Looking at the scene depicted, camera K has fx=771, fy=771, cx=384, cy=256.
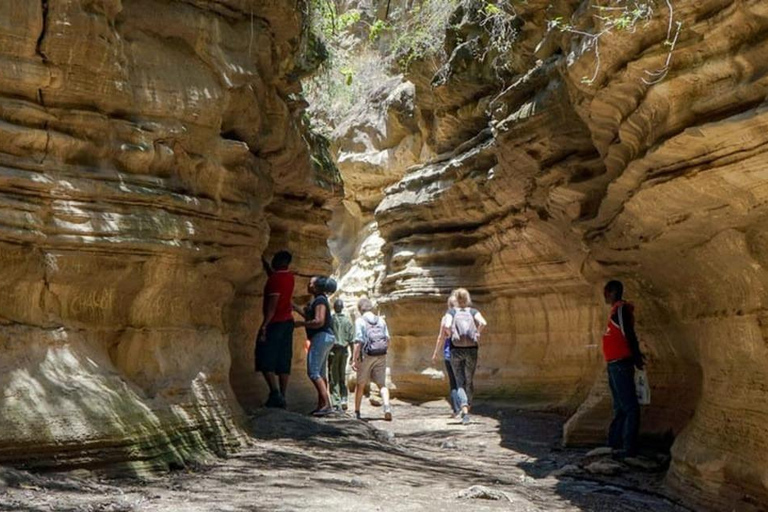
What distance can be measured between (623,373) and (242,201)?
157 inches

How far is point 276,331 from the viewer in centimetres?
862

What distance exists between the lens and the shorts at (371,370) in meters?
10.6

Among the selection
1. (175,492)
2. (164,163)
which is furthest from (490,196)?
(175,492)

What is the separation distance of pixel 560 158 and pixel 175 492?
18.4 ft

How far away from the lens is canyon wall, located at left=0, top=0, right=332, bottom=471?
5.19 meters

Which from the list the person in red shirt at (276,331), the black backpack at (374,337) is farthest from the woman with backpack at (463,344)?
the person in red shirt at (276,331)

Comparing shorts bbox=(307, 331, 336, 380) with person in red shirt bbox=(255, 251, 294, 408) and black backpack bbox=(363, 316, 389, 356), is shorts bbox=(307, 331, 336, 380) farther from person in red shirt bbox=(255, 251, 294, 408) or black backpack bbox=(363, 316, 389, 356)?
black backpack bbox=(363, 316, 389, 356)

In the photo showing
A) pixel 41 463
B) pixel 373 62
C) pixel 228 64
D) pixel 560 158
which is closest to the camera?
pixel 41 463

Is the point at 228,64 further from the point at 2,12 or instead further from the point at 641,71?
the point at 641,71

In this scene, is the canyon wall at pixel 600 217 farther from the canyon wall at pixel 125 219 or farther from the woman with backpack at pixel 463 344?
the canyon wall at pixel 125 219

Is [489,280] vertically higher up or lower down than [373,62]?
lower down

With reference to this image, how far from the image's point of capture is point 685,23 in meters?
5.01

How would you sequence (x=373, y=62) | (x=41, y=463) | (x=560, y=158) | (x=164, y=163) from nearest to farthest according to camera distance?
(x=41, y=463)
(x=164, y=163)
(x=560, y=158)
(x=373, y=62)

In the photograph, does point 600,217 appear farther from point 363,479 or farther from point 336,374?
point 336,374
